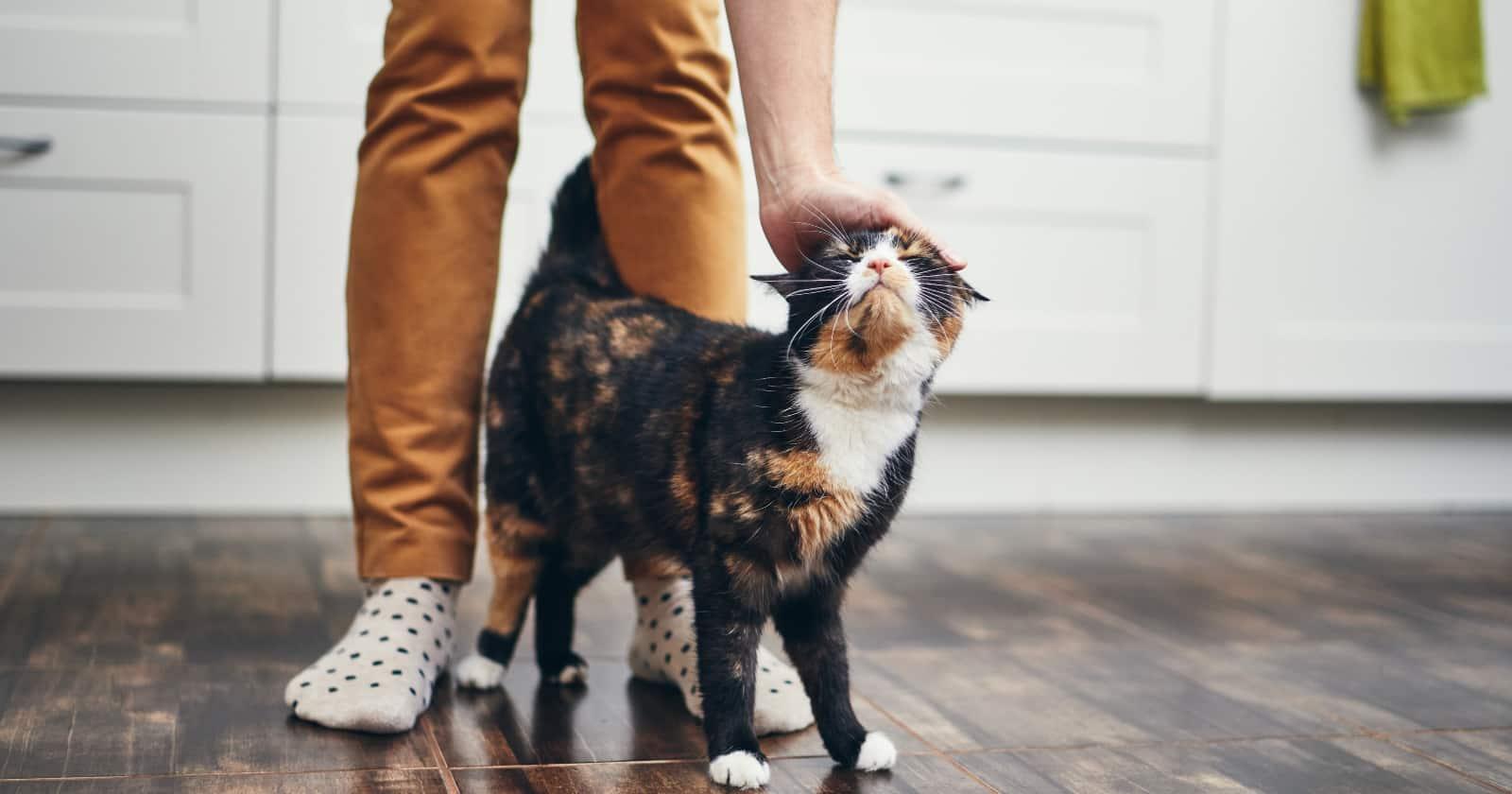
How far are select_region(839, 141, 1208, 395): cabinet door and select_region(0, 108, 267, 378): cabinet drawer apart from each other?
2.85ft

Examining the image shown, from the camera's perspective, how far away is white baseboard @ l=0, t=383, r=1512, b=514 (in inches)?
81.0

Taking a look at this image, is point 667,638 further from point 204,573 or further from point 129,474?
point 129,474

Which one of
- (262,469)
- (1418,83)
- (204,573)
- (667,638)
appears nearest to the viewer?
(667,638)

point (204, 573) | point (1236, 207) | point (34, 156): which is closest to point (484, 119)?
point (204, 573)

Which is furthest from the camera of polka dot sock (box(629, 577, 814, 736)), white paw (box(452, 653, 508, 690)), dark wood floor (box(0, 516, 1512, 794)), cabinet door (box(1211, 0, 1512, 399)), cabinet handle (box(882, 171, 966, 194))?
cabinet door (box(1211, 0, 1512, 399))

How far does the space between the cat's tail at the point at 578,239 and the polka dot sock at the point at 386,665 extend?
0.29 m

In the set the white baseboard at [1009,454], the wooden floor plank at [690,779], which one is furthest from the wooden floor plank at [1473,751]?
the white baseboard at [1009,454]

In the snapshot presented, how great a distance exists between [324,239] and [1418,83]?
166 centimetres

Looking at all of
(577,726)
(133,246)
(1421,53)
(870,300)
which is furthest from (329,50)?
(1421,53)

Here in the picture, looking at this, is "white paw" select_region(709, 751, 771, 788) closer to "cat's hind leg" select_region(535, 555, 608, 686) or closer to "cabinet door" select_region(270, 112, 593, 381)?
"cat's hind leg" select_region(535, 555, 608, 686)

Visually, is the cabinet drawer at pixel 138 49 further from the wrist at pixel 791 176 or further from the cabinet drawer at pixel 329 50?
the wrist at pixel 791 176

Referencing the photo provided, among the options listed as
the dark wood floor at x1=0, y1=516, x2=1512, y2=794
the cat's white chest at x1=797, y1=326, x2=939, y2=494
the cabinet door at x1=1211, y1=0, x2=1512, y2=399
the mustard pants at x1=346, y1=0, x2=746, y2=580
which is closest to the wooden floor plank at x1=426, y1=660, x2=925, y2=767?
the dark wood floor at x1=0, y1=516, x2=1512, y2=794

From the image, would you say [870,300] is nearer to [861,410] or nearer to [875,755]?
[861,410]

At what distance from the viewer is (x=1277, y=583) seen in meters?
1.80
